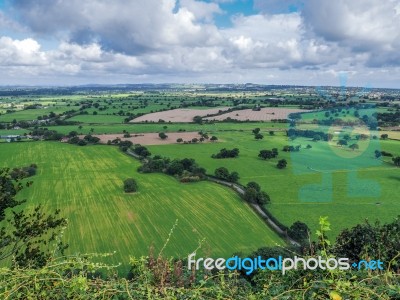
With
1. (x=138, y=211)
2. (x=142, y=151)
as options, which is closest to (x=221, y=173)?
(x=138, y=211)

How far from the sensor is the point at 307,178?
7312 cm

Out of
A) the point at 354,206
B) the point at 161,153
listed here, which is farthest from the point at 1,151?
the point at 354,206

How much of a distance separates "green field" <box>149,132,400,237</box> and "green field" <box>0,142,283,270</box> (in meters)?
7.49

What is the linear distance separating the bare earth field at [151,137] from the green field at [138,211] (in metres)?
23.5

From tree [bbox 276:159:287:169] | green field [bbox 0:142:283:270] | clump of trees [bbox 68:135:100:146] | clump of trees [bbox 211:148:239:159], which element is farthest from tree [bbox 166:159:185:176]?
clump of trees [bbox 68:135:100:146]

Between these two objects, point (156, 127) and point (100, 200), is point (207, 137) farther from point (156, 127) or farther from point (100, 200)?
point (100, 200)

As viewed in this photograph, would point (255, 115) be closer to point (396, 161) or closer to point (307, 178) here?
point (396, 161)

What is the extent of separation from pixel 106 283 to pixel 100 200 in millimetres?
54614

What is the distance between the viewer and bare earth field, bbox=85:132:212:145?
107562 mm

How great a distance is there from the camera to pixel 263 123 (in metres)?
146

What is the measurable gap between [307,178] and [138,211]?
1506 inches

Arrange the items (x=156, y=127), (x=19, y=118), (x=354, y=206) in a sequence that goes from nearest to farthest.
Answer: (x=354, y=206)
(x=156, y=127)
(x=19, y=118)

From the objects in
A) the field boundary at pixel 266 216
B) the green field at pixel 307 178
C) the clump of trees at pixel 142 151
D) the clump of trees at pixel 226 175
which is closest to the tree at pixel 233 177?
the clump of trees at pixel 226 175

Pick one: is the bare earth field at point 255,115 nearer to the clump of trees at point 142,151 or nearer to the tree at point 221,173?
the clump of trees at point 142,151
